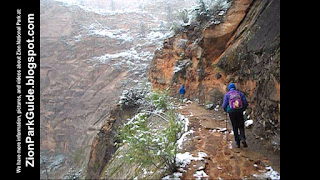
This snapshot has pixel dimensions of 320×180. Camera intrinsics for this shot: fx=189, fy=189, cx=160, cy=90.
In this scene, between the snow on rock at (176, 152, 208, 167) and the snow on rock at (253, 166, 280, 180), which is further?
the snow on rock at (176, 152, 208, 167)

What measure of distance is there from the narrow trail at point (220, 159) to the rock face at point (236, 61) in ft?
2.29

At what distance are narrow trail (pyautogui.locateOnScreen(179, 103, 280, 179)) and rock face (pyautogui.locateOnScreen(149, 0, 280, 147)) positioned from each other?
0.70 meters

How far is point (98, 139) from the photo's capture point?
13.7 metres

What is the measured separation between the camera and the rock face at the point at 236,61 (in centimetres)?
420

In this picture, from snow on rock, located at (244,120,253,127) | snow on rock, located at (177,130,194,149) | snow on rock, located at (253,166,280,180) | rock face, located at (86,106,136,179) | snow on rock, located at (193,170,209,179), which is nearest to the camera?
snow on rock, located at (253,166,280,180)

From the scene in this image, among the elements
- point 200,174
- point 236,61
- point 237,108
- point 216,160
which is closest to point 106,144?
point 236,61

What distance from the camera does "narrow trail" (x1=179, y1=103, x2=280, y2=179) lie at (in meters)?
3.27

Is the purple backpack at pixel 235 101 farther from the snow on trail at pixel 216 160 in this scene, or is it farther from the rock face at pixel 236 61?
the snow on trail at pixel 216 160

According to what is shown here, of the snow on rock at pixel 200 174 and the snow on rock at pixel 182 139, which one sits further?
the snow on rock at pixel 182 139

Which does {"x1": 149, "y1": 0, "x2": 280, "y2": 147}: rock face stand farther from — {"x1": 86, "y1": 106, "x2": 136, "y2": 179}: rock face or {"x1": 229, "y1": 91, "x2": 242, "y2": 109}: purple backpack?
{"x1": 86, "y1": 106, "x2": 136, "y2": 179}: rock face

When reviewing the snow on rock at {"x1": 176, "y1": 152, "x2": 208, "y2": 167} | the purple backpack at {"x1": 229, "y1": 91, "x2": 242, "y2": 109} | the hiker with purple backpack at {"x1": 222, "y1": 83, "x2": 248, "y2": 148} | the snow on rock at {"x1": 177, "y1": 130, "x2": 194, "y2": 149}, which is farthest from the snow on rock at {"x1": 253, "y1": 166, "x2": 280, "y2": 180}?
the snow on rock at {"x1": 177, "y1": 130, "x2": 194, "y2": 149}

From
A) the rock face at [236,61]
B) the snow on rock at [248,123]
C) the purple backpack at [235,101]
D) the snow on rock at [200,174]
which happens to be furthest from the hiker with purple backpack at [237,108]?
the snow on rock at [200,174]

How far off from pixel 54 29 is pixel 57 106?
2051 centimetres
